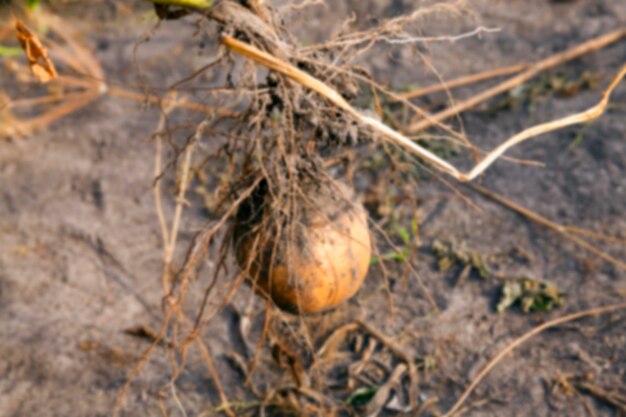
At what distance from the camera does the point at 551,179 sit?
2971 mm

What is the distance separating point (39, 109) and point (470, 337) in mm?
2813

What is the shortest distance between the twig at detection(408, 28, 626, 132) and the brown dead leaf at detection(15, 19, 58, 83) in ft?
6.14

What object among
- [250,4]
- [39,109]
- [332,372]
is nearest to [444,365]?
[332,372]

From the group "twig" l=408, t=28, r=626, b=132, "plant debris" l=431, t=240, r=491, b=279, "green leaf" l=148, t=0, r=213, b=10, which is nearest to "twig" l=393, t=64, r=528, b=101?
"twig" l=408, t=28, r=626, b=132

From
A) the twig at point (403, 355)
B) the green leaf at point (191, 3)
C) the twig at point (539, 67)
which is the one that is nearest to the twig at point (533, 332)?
the twig at point (403, 355)

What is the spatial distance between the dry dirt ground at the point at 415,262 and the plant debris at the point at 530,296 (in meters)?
0.04

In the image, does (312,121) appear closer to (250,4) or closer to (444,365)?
(250,4)

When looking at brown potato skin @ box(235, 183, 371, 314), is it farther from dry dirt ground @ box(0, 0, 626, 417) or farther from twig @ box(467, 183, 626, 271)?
twig @ box(467, 183, 626, 271)

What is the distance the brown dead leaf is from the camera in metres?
1.76

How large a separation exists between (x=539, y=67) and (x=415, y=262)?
4.79ft

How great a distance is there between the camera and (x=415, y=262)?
2.73 meters

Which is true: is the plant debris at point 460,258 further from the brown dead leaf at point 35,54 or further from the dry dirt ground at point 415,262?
the brown dead leaf at point 35,54

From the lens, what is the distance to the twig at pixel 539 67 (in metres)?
3.40

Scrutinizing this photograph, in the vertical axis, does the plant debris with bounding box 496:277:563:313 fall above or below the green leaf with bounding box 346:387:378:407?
above
